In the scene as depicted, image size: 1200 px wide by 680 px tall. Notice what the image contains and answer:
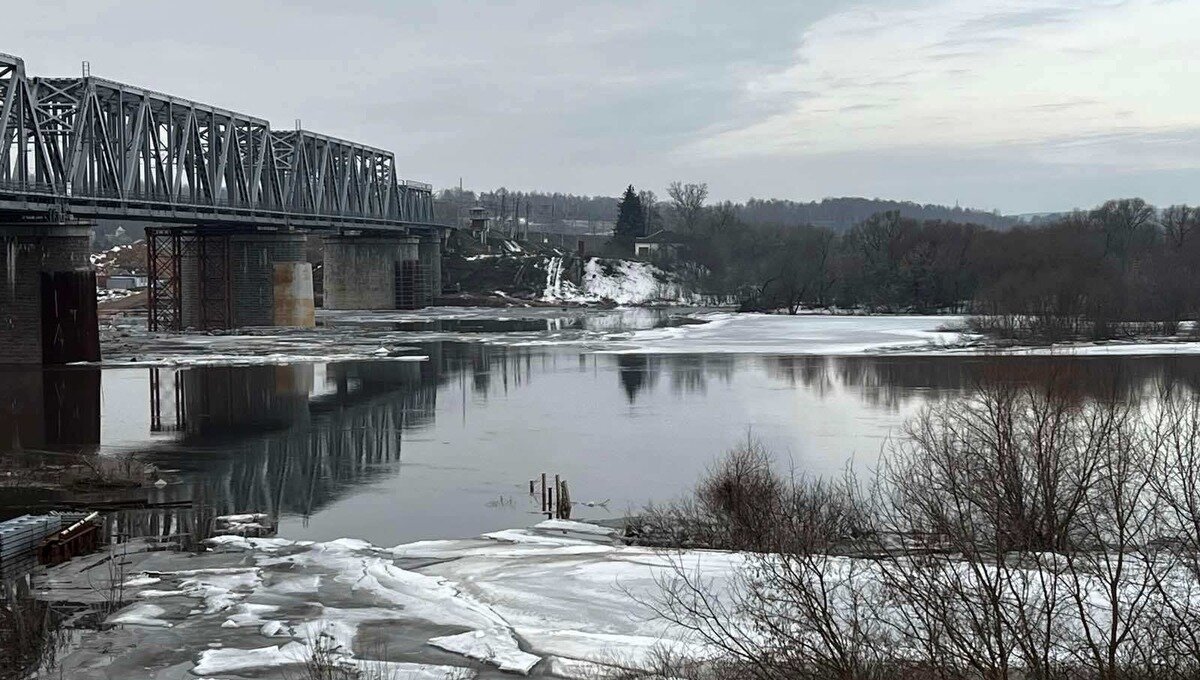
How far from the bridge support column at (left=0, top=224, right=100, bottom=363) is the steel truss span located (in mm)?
1639

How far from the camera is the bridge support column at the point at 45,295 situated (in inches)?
2249

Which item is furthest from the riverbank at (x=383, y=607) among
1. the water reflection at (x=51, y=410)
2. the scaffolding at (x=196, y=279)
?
the scaffolding at (x=196, y=279)

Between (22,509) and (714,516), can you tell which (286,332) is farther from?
(714,516)

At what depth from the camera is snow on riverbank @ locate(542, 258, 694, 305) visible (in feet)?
465

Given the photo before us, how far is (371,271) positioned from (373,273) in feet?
0.94

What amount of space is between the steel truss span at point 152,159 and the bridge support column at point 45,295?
1.64 metres

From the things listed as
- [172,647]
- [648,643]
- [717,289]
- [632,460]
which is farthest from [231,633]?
[717,289]

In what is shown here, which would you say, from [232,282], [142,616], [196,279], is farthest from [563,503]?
[196,279]

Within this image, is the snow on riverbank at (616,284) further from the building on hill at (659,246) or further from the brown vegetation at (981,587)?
the brown vegetation at (981,587)

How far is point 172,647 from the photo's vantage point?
1686 centimetres

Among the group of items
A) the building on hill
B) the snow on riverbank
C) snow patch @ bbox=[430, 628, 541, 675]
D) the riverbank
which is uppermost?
the building on hill

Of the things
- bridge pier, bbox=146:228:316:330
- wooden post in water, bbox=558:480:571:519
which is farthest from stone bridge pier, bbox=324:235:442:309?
Result: wooden post in water, bbox=558:480:571:519

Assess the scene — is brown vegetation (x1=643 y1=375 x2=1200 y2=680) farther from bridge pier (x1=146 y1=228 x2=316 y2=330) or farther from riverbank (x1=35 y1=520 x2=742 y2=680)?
bridge pier (x1=146 y1=228 x2=316 y2=330)

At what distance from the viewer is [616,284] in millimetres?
146000
